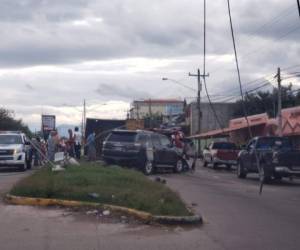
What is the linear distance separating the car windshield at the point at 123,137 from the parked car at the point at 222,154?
37.6 feet

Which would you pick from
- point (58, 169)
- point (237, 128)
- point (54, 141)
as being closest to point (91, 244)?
point (58, 169)

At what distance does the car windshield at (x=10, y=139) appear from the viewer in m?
30.9

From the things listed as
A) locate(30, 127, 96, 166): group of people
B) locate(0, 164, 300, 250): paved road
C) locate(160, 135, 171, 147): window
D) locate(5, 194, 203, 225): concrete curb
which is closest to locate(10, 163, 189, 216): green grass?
locate(5, 194, 203, 225): concrete curb

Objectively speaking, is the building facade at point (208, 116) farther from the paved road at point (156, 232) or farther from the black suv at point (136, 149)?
the paved road at point (156, 232)

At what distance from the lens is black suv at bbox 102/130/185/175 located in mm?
27359

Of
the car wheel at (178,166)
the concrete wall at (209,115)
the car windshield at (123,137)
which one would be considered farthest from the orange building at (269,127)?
the concrete wall at (209,115)

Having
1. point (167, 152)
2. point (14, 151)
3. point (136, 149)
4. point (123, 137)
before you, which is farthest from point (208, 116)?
point (136, 149)

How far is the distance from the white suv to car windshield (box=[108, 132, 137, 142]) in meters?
4.62

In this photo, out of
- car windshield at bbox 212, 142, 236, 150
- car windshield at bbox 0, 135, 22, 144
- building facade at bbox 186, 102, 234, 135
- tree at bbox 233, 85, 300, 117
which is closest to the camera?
car windshield at bbox 0, 135, 22, 144

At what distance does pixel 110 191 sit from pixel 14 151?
1608cm

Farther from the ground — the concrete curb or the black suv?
the black suv

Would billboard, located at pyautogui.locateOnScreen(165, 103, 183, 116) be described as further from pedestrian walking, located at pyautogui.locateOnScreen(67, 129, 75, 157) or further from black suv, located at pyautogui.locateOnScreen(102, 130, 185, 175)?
black suv, located at pyautogui.locateOnScreen(102, 130, 185, 175)

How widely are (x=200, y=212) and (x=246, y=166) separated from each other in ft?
47.0

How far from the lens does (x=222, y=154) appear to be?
38406 mm
